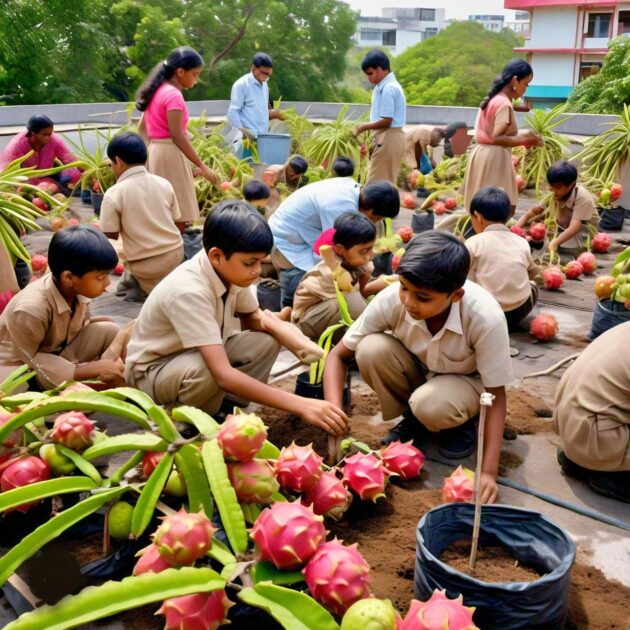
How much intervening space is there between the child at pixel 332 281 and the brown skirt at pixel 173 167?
1.76 metres

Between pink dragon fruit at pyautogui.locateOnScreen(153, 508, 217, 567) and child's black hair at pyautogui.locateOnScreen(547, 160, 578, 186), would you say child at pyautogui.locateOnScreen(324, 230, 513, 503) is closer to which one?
pink dragon fruit at pyautogui.locateOnScreen(153, 508, 217, 567)

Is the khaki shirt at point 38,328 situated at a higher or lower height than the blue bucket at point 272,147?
lower

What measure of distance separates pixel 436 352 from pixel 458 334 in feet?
0.38

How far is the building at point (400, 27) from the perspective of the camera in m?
86.7

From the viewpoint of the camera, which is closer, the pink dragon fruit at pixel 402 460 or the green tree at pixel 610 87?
the pink dragon fruit at pixel 402 460

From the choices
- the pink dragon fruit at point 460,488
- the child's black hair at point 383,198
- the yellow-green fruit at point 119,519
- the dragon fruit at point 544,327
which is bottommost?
the dragon fruit at point 544,327

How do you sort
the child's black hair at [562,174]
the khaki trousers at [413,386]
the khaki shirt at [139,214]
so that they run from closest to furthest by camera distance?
the khaki trousers at [413,386] → the khaki shirt at [139,214] → the child's black hair at [562,174]

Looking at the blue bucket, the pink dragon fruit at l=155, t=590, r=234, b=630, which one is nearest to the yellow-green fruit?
the pink dragon fruit at l=155, t=590, r=234, b=630

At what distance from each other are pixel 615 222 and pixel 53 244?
5.66 metres

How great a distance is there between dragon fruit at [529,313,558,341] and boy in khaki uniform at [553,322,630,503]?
142 cm

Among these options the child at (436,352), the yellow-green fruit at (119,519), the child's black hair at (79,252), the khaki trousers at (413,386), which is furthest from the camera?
the child's black hair at (79,252)

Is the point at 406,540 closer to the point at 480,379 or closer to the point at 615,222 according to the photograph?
the point at 480,379

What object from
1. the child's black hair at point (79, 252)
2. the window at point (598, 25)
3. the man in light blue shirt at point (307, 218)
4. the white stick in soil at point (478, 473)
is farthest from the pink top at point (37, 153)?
the window at point (598, 25)

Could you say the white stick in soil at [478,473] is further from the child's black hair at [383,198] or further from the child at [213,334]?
the child's black hair at [383,198]
